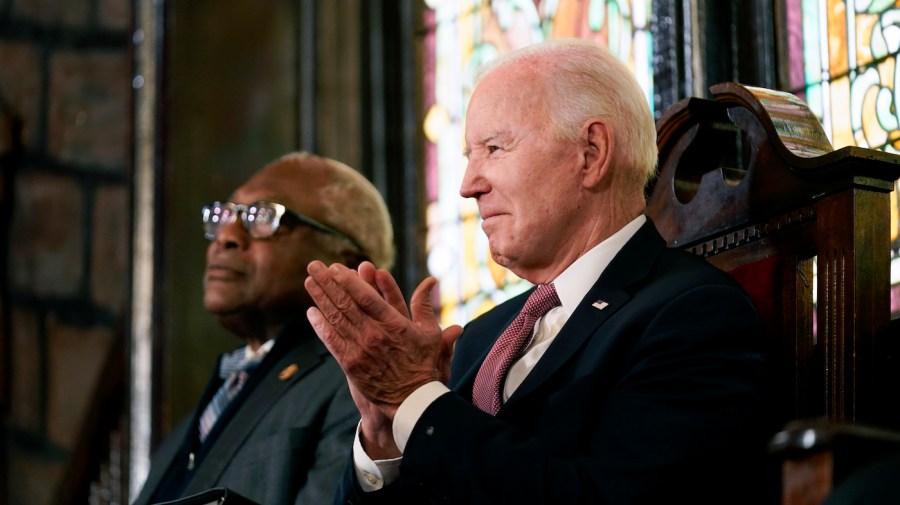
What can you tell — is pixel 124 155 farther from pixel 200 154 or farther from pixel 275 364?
pixel 275 364

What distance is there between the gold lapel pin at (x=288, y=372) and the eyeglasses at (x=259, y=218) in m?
0.44

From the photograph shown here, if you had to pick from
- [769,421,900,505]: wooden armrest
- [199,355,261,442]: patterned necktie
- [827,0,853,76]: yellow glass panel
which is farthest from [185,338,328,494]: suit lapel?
[769,421,900,505]: wooden armrest

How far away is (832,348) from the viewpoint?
2457 mm

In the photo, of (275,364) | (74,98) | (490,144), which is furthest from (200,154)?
(490,144)

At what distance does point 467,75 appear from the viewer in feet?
16.8

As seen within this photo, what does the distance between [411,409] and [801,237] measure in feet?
2.70

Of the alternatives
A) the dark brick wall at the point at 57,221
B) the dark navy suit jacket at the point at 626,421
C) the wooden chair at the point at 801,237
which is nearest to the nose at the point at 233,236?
the wooden chair at the point at 801,237

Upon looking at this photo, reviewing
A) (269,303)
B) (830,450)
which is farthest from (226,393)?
(830,450)

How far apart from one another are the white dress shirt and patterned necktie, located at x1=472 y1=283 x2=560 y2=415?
0.05 feet

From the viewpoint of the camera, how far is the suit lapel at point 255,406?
343 cm

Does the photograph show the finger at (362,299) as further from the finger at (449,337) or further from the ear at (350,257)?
the ear at (350,257)

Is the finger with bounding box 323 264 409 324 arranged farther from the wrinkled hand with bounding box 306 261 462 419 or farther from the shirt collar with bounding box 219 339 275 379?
the shirt collar with bounding box 219 339 275 379

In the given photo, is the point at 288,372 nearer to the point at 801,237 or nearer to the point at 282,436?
the point at 282,436

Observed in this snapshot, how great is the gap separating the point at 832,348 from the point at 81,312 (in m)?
4.35
